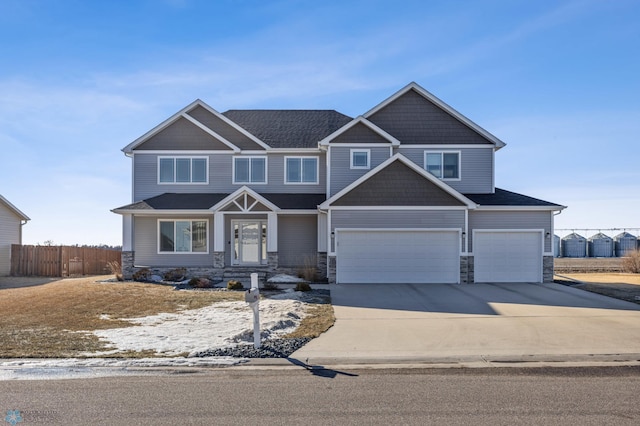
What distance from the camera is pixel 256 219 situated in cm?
2255

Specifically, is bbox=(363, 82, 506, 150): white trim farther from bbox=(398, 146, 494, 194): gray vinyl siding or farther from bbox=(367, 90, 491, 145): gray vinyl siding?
bbox=(398, 146, 494, 194): gray vinyl siding

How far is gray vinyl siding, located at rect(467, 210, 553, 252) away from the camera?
20047 millimetres

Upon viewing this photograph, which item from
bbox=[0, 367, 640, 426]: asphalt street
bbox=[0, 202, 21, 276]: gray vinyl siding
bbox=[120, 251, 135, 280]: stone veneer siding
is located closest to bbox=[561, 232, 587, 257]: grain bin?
bbox=[120, 251, 135, 280]: stone veneer siding

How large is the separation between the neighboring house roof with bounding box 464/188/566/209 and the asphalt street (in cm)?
1324

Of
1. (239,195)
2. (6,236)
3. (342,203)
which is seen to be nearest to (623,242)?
(342,203)

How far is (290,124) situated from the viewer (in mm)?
25828

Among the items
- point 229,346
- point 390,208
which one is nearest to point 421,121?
point 390,208

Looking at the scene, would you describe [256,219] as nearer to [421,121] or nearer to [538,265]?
[421,121]

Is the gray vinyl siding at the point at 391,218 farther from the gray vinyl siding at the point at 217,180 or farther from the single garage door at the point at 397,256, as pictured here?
the gray vinyl siding at the point at 217,180

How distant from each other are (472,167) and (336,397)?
1824cm

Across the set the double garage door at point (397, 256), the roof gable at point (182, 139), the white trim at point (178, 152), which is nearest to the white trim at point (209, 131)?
the roof gable at point (182, 139)

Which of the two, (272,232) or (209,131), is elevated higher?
(209,131)

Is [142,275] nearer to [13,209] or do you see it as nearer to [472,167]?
[13,209]

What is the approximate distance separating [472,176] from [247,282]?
11.3m
